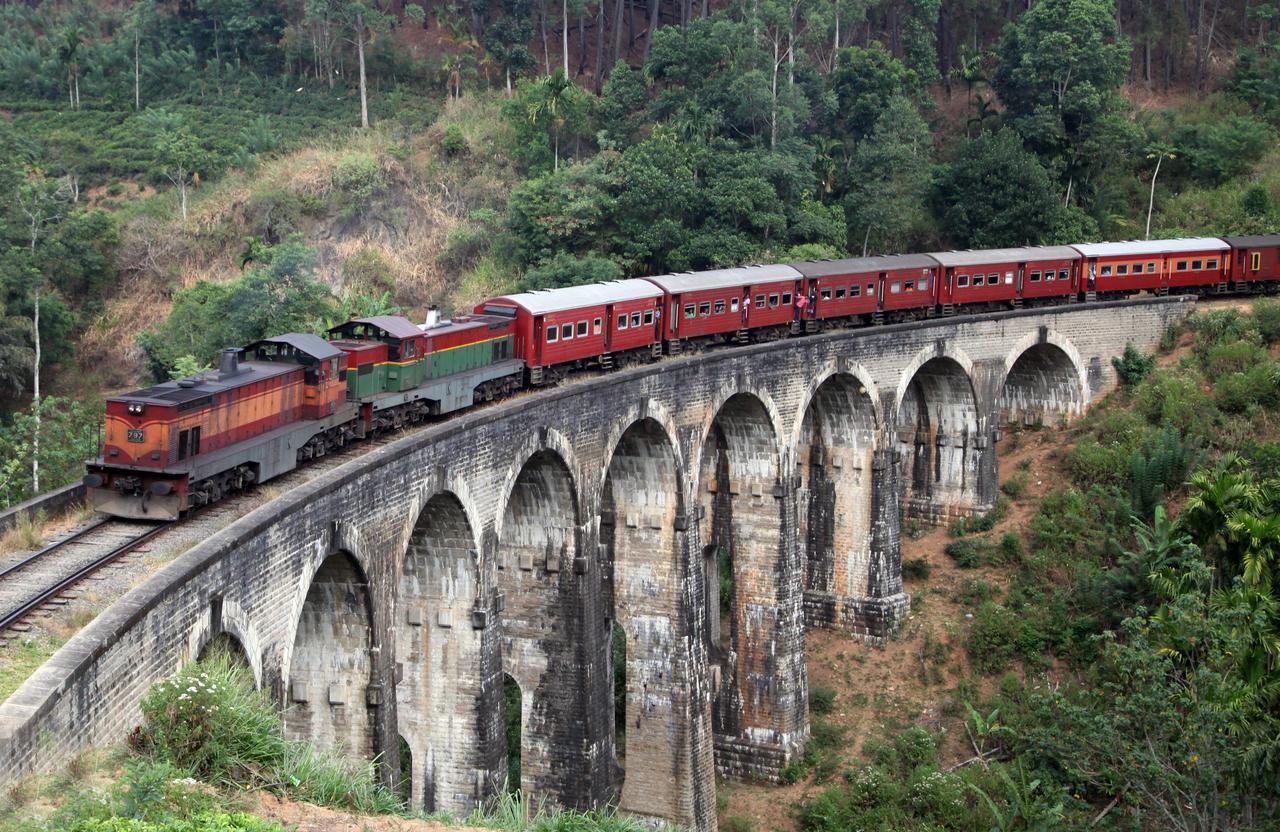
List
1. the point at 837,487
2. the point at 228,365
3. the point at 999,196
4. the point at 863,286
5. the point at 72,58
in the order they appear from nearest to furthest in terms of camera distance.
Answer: the point at 228,365 → the point at 837,487 → the point at 863,286 → the point at 999,196 → the point at 72,58

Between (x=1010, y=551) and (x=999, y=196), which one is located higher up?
(x=999, y=196)

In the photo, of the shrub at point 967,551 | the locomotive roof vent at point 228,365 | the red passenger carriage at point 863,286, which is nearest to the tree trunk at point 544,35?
the red passenger carriage at point 863,286

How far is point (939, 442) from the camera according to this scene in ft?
169

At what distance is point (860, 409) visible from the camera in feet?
149

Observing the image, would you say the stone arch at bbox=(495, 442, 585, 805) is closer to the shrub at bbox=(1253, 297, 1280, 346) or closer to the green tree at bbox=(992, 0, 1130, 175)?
the shrub at bbox=(1253, 297, 1280, 346)

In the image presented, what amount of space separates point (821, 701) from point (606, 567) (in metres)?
9.65

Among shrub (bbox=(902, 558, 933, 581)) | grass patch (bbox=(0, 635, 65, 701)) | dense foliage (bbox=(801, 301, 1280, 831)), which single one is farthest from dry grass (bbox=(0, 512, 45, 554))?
shrub (bbox=(902, 558, 933, 581))

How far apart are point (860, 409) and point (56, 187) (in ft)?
115

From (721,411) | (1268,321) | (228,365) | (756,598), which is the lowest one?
(756,598)

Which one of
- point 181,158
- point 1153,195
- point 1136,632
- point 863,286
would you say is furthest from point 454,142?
point 1136,632

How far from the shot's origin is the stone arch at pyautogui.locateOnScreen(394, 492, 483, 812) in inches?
1152

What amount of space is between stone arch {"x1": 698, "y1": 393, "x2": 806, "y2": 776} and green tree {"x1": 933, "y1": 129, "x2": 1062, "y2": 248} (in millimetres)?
28317

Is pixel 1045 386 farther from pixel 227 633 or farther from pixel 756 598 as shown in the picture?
pixel 227 633

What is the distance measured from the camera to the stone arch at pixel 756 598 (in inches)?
1650
